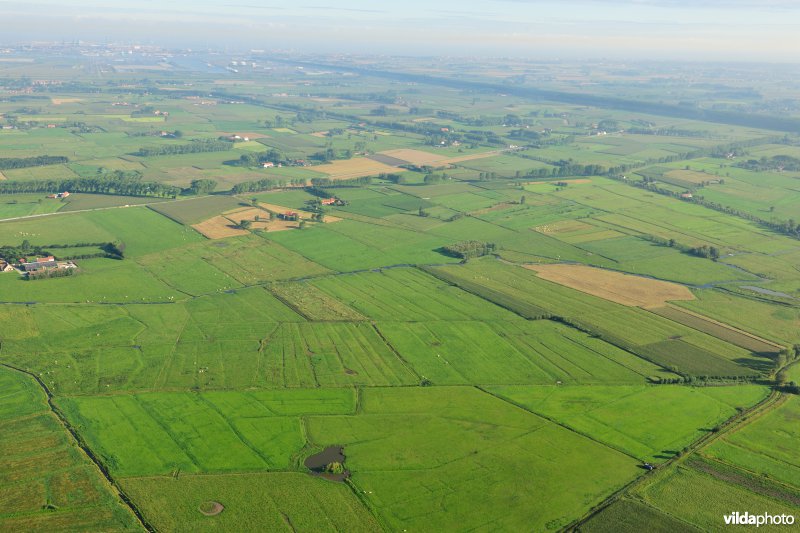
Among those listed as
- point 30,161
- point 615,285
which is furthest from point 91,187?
point 615,285

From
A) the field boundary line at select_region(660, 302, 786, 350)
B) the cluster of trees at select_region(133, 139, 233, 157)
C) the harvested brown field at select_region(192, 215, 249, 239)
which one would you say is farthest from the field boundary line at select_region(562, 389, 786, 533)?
the cluster of trees at select_region(133, 139, 233, 157)

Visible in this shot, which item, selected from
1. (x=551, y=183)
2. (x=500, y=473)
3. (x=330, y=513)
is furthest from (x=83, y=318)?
(x=551, y=183)

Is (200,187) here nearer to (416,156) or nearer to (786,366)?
(416,156)

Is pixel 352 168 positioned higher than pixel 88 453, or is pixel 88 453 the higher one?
pixel 352 168

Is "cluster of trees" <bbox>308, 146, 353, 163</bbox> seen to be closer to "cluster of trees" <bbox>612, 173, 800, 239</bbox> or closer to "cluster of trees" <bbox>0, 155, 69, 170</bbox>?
"cluster of trees" <bbox>0, 155, 69, 170</bbox>

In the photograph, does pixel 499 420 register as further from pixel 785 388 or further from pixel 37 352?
pixel 37 352

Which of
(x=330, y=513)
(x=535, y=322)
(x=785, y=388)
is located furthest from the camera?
(x=535, y=322)
